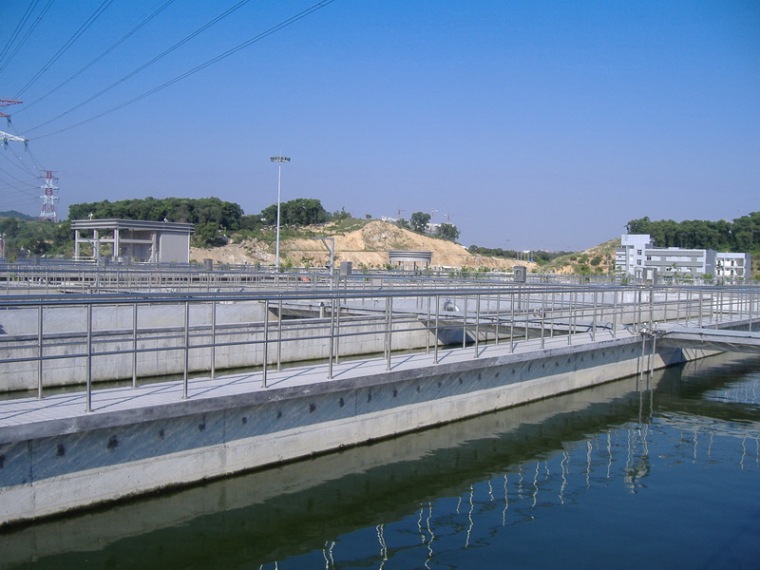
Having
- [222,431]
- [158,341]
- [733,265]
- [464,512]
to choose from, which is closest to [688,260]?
[733,265]

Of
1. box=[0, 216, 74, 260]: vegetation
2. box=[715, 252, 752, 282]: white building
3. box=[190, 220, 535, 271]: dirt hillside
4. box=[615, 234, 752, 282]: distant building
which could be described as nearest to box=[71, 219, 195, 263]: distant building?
box=[0, 216, 74, 260]: vegetation

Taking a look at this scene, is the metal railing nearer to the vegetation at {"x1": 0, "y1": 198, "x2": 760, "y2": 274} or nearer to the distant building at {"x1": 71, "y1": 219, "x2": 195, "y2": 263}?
the distant building at {"x1": 71, "y1": 219, "x2": 195, "y2": 263}

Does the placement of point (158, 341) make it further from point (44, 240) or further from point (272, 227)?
point (272, 227)

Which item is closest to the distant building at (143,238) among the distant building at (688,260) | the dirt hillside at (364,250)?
the dirt hillside at (364,250)

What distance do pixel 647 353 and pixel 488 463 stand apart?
10225mm

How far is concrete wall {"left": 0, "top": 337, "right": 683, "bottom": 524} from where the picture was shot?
795cm

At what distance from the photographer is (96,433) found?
27.5 feet

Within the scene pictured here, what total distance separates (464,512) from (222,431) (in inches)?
132

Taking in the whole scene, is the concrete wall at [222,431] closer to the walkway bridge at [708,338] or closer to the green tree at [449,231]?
the walkway bridge at [708,338]

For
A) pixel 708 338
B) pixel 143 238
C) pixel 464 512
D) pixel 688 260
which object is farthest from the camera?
pixel 688 260

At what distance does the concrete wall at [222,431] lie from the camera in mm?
7945

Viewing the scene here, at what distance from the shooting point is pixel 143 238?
197ft

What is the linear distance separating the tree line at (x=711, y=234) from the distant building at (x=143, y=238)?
255ft

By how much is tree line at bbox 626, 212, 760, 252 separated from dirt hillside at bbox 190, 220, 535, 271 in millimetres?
20815
